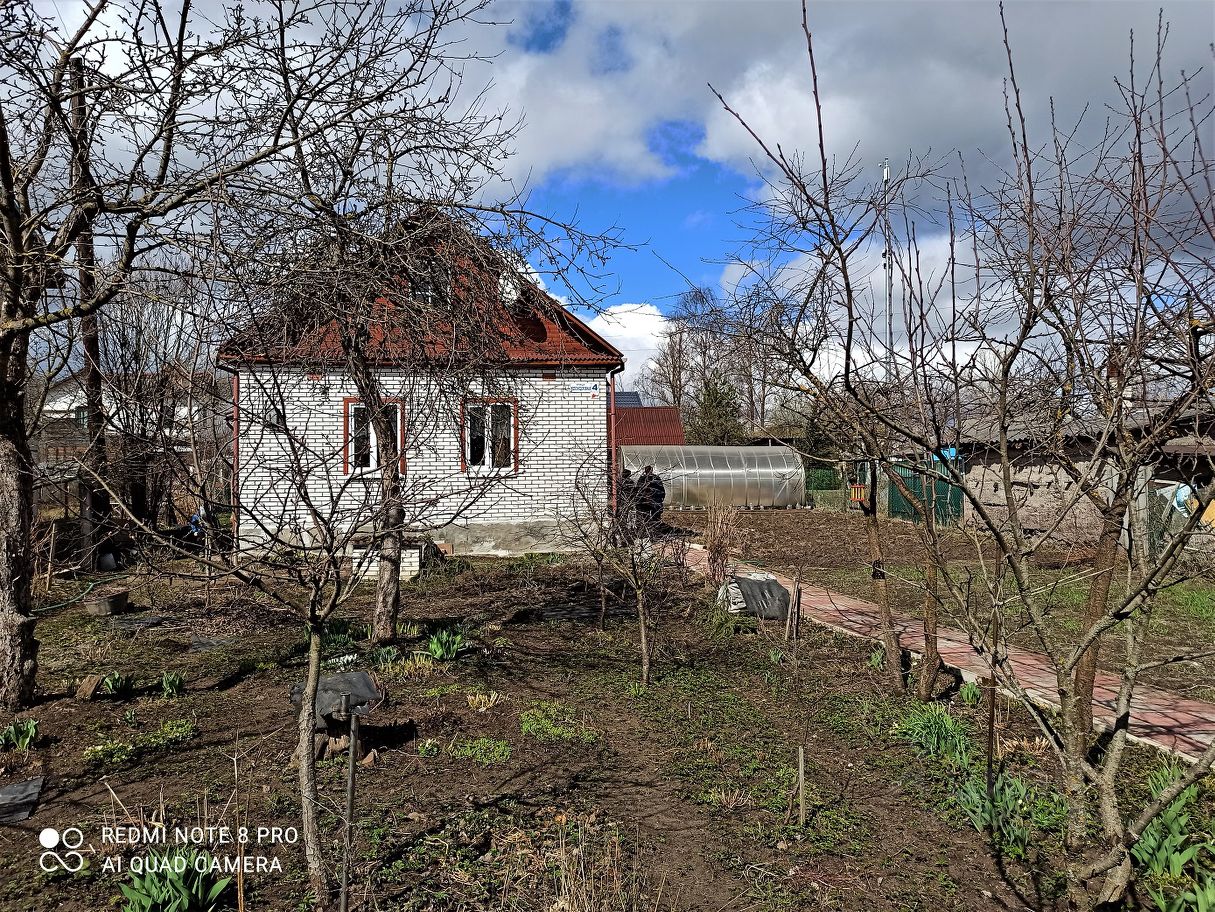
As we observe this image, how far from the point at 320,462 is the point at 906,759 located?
4.03 m

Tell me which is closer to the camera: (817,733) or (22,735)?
(22,735)

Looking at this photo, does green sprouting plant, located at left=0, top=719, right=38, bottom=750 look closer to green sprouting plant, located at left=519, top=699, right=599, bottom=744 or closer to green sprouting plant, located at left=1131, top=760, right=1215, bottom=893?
green sprouting plant, located at left=519, top=699, right=599, bottom=744

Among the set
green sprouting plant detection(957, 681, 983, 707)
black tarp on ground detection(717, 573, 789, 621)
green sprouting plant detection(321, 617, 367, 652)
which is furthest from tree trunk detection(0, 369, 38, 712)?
green sprouting plant detection(957, 681, 983, 707)

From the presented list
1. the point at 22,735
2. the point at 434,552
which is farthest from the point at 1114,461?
Answer: the point at 434,552

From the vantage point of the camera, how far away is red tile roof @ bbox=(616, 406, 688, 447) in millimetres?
30109

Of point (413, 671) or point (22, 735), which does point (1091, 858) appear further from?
point (22, 735)

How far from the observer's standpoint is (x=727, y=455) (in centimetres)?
2416

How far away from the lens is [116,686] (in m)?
5.80

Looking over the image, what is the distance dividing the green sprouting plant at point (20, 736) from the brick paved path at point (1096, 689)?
5552mm

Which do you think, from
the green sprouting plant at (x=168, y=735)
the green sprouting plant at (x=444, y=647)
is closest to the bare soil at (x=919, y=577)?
the green sprouting plant at (x=444, y=647)

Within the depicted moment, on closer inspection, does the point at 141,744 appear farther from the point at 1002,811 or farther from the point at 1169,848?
the point at 1169,848

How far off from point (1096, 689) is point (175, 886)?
6.56m

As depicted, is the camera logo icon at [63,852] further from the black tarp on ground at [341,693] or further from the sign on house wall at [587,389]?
the sign on house wall at [587,389]

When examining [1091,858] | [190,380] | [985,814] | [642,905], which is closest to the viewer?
[1091,858]
